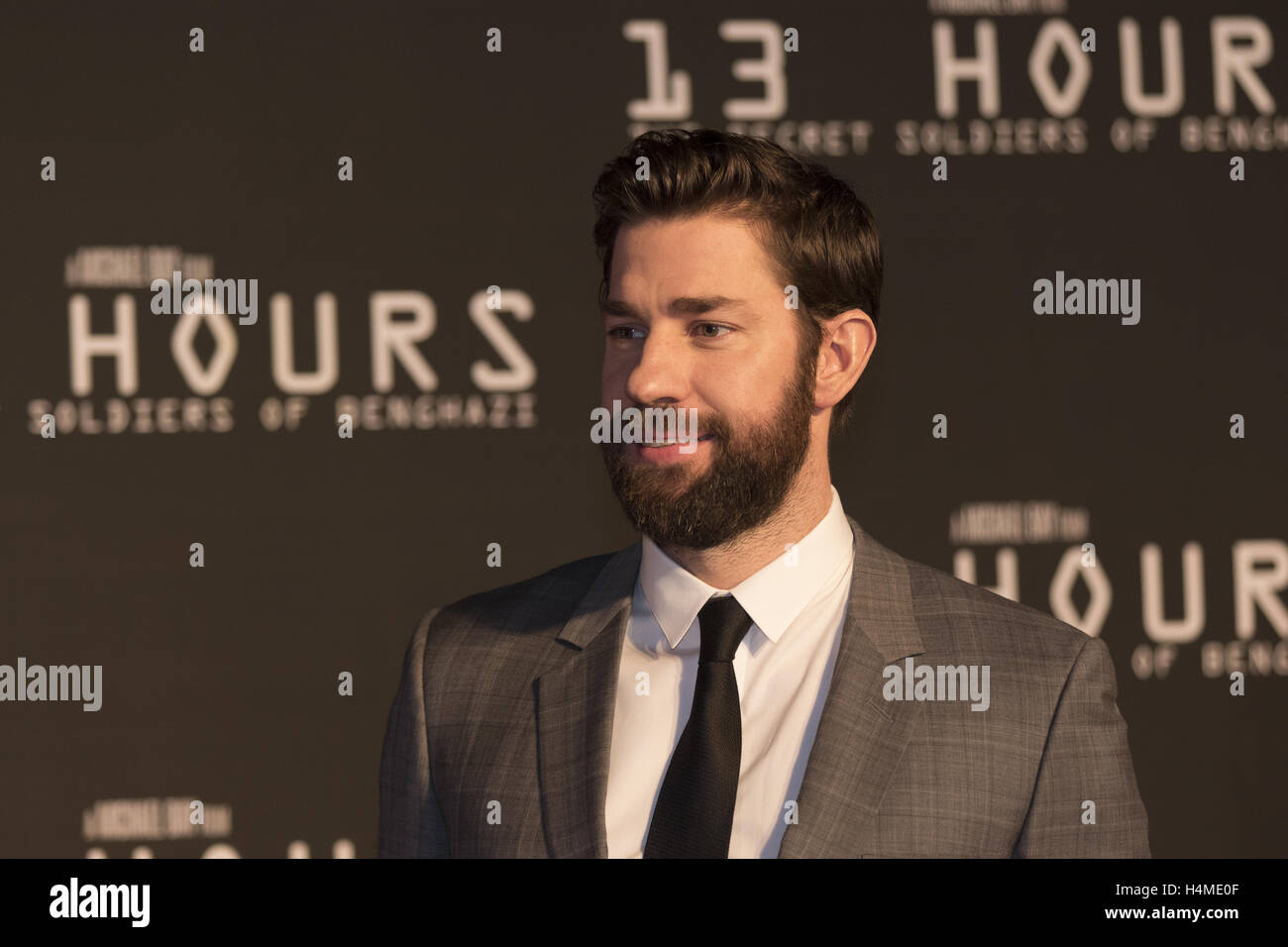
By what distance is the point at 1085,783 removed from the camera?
2.17m

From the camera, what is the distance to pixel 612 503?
3.67 meters

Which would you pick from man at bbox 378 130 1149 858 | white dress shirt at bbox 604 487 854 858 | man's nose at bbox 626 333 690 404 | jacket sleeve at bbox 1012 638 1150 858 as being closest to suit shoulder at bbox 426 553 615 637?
man at bbox 378 130 1149 858

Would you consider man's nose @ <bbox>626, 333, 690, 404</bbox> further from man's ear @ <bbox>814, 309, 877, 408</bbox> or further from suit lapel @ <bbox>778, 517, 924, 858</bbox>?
suit lapel @ <bbox>778, 517, 924, 858</bbox>

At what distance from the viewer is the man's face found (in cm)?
234

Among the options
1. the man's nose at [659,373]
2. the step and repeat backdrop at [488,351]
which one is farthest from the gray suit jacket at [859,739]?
the step and repeat backdrop at [488,351]

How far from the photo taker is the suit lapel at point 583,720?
7.15ft

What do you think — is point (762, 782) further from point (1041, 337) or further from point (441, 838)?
point (1041, 337)

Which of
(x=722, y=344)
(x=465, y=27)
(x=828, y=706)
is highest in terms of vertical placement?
(x=465, y=27)

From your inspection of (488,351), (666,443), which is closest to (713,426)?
(666,443)

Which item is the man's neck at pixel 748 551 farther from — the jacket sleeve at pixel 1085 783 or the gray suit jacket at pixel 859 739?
the jacket sleeve at pixel 1085 783

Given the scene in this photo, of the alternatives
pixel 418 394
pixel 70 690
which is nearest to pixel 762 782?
pixel 418 394

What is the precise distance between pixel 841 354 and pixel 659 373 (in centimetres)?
47

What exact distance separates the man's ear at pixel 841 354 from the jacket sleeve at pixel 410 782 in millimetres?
903

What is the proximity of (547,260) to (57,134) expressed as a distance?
1.38m
